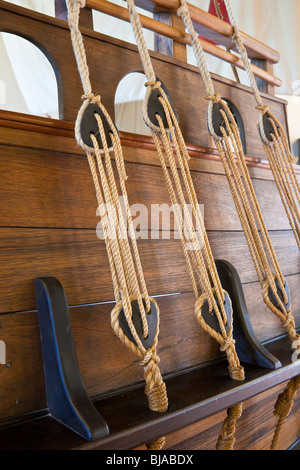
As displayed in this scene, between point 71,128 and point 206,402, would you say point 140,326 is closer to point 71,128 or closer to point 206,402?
point 206,402

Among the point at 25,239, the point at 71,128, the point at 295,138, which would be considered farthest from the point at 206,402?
the point at 295,138

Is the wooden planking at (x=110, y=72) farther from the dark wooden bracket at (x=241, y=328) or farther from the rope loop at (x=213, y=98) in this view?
the dark wooden bracket at (x=241, y=328)

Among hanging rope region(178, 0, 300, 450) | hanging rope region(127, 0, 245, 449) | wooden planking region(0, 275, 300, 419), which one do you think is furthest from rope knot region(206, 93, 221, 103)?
wooden planking region(0, 275, 300, 419)

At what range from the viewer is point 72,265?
26.5 inches

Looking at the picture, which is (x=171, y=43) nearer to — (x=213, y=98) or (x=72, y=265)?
(x=213, y=98)

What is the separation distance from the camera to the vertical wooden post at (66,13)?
0.79 m

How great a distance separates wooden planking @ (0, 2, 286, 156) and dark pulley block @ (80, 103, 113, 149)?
3.9 inches

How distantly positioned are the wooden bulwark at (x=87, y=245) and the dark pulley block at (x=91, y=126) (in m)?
0.06

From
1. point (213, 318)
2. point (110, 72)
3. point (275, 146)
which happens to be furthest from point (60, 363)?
point (275, 146)

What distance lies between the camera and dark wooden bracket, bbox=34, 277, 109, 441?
545mm

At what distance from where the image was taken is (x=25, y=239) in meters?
0.63

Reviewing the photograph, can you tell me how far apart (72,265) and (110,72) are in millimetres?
356

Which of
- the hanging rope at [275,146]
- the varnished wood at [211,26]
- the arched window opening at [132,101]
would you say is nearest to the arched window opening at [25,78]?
the arched window opening at [132,101]
